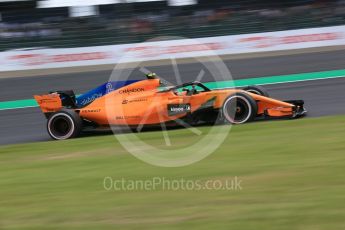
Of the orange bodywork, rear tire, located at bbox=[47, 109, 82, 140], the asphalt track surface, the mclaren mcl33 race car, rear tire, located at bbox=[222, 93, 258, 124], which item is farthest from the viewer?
the asphalt track surface

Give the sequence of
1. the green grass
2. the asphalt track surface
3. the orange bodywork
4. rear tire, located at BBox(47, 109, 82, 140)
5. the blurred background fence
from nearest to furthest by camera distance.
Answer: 1. the green grass
2. the orange bodywork
3. rear tire, located at BBox(47, 109, 82, 140)
4. the asphalt track surface
5. the blurred background fence

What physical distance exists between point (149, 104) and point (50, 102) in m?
1.75

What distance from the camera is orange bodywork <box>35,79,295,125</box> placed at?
873 cm

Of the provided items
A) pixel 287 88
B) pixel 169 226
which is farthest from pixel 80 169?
pixel 287 88

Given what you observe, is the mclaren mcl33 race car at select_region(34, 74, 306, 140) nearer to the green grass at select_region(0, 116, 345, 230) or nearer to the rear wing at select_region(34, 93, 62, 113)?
the rear wing at select_region(34, 93, 62, 113)

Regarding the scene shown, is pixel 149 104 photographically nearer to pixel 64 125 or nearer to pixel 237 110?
pixel 237 110

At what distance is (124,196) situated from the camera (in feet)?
15.9

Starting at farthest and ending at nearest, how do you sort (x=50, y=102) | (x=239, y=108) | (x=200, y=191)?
(x=50, y=102) → (x=239, y=108) → (x=200, y=191)

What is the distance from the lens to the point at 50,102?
9.45 metres

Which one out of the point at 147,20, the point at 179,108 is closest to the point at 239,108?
the point at 179,108

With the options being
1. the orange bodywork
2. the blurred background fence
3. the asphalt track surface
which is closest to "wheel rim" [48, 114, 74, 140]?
the orange bodywork

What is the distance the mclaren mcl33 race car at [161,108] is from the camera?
8602 millimetres

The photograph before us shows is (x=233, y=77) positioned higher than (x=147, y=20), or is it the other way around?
(x=147, y=20)

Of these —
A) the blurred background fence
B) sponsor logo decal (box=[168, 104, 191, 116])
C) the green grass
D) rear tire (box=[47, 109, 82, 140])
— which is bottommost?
the green grass
